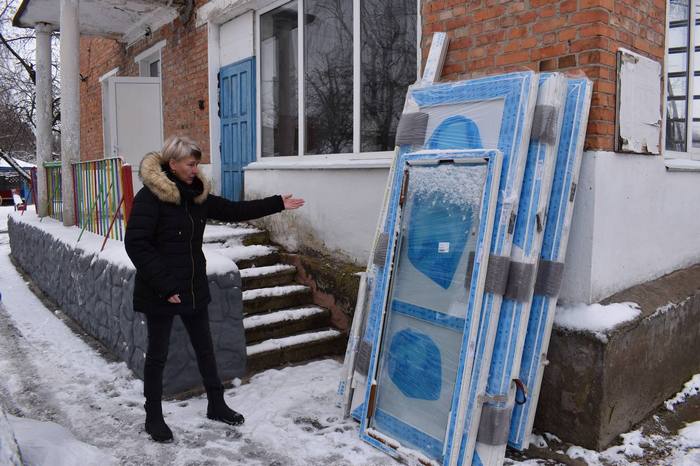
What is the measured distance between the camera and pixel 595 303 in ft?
10.4

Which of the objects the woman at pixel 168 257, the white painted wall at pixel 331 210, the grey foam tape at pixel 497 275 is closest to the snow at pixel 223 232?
the white painted wall at pixel 331 210

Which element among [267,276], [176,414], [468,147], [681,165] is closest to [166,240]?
[176,414]

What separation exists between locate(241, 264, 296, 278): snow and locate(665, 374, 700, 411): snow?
3088 mm

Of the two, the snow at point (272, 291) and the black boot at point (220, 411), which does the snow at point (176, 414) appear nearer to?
the black boot at point (220, 411)

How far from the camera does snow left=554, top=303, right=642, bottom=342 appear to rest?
9.86 ft

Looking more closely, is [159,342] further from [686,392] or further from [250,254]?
[686,392]

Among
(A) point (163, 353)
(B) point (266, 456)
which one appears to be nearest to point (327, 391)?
(B) point (266, 456)

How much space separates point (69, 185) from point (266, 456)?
4.81 metres

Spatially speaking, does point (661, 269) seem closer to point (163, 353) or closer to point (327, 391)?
point (327, 391)

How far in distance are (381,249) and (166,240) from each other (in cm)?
119

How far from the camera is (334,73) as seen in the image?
5.36 m

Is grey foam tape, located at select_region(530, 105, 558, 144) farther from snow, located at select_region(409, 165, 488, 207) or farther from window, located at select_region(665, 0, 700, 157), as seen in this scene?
window, located at select_region(665, 0, 700, 157)

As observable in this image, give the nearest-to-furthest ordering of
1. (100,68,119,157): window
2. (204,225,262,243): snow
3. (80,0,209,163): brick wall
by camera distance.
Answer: (204,225,262,243): snow → (80,0,209,163): brick wall → (100,68,119,157): window

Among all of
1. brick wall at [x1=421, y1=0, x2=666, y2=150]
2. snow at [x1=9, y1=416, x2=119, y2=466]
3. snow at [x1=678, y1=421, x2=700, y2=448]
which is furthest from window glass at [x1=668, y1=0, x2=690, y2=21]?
snow at [x1=9, y1=416, x2=119, y2=466]
